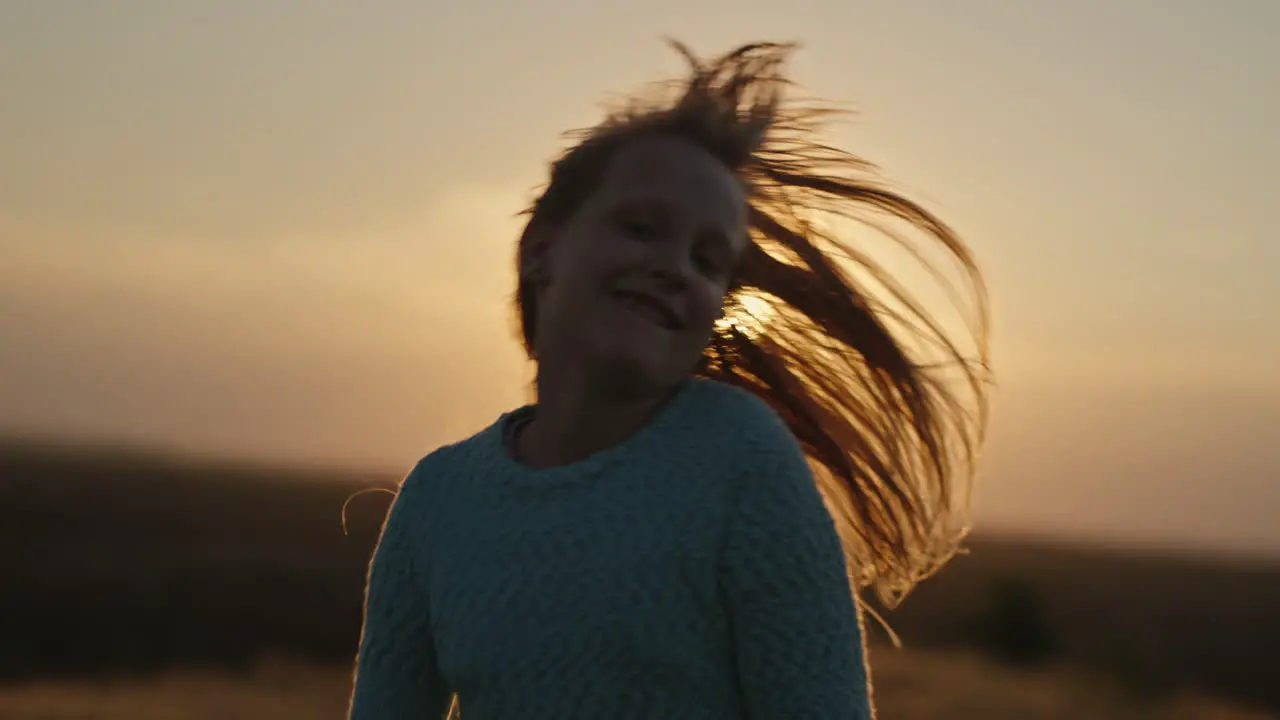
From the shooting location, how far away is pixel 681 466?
192 cm

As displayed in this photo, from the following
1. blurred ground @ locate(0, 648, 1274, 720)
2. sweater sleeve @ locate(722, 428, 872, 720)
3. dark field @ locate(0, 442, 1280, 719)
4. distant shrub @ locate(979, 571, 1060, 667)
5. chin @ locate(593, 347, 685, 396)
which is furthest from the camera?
distant shrub @ locate(979, 571, 1060, 667)

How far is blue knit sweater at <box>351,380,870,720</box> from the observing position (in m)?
1.80

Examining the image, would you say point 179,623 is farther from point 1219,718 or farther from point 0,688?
point 1219,718

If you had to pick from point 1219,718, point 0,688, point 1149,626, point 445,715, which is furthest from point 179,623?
point 1149,626

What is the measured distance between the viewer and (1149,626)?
126 feet

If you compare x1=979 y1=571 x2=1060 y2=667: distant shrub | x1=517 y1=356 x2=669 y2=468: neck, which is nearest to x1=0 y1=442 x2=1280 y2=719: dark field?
x1=979 y1=571 x2=1060 y2=667: distant shrub

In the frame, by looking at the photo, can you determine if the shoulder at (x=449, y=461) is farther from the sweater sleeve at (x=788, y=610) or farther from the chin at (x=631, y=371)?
the sweater sleeve at (x=788, y=610)

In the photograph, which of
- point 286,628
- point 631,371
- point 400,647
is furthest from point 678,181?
point 286,628

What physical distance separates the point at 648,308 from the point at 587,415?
20 centimetres

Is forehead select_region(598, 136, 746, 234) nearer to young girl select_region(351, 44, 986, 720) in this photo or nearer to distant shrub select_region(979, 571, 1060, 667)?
young girl select_region(351, 44, 986, 720)

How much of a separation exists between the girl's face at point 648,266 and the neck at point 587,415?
32mm

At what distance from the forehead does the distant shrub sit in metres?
16.8

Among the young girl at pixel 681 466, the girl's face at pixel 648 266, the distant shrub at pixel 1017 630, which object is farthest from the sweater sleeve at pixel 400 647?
the distant shrub at pixel 1017 630

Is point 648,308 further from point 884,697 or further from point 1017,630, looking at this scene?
point 1017,630
